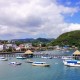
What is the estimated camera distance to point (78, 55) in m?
102

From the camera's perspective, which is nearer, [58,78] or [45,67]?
[58,78]

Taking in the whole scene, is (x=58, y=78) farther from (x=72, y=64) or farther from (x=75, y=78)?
(x=72, y=64)

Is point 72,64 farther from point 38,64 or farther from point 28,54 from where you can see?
point 28,54

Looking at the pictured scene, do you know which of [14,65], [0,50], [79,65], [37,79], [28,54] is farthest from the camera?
[0,50]

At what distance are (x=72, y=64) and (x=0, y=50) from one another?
96297mm

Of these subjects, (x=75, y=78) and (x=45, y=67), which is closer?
(x=75, y=78)

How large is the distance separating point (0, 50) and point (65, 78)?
11541 centimetres

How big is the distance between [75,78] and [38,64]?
26.4 meters

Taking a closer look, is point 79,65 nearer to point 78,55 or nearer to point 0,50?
point 78,55

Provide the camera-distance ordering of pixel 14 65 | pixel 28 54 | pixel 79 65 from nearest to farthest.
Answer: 1. pixel 79 65
2. pixel 14 65
3. pixel 28 54

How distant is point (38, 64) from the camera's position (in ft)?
259

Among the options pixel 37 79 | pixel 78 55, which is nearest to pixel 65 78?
pixel 37 79

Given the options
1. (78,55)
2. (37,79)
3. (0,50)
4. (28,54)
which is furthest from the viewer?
(0,50)

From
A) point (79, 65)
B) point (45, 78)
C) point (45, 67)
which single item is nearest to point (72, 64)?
point (79, 65)
